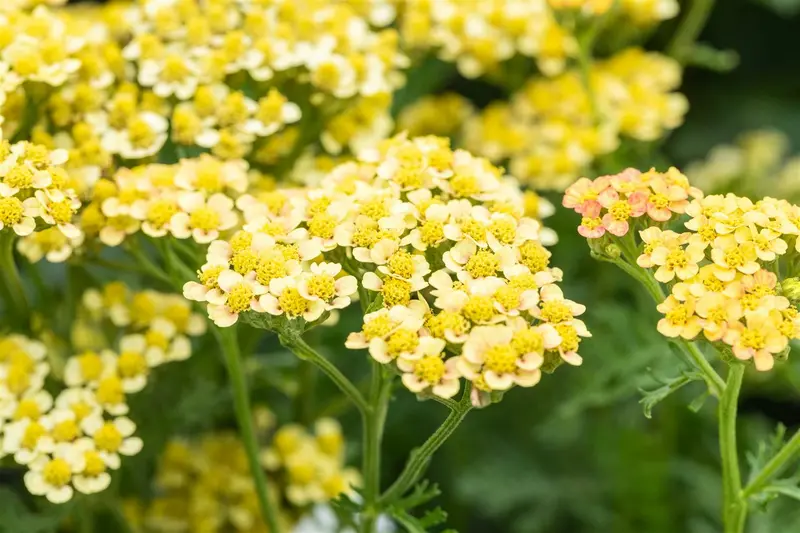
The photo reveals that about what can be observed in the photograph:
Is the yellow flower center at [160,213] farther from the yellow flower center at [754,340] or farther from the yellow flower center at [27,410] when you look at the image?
the yellow flower center at [754,340]

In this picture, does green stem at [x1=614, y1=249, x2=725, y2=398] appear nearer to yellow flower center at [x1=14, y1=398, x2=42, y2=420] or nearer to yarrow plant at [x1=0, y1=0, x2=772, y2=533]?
yarrow plant at [x1=0, y1=0, x2=772, y2=533]

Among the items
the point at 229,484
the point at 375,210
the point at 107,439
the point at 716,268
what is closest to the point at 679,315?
the point at 716,268

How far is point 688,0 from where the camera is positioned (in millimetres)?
1696

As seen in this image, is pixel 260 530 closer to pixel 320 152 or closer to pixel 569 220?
pixel 320 152

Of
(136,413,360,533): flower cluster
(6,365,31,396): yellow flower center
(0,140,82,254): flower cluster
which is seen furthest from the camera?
(136,413,360,533): flower cluster

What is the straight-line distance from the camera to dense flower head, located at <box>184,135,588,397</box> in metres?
0.71

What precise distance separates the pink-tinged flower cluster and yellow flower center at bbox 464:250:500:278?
79mm

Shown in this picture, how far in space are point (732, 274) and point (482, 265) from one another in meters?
0.19

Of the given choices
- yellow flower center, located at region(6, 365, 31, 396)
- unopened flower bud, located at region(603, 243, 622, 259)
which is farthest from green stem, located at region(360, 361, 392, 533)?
yellow flower center, located at region(6, 365, 31, 396)

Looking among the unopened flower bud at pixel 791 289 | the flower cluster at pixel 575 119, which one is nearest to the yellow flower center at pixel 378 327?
the unopened flower bud at pixel 791 289

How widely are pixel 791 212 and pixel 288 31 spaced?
1.82 feet

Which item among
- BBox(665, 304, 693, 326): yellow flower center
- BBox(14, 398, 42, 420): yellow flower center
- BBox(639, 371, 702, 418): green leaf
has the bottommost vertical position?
BBox(14, 398, 42, 420): yellow flower center

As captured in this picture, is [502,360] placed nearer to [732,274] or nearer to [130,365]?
[732,274]

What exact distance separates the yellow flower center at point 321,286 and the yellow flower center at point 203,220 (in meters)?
0.16
